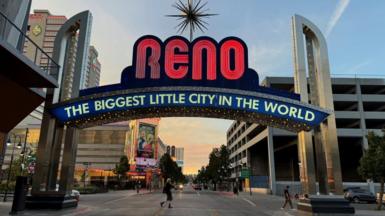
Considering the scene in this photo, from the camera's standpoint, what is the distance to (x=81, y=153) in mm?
112875

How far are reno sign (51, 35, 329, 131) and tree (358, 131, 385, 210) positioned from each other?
845 centimetres

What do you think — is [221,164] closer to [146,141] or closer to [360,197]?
[146,141]

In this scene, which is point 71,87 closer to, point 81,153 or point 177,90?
point 177,90

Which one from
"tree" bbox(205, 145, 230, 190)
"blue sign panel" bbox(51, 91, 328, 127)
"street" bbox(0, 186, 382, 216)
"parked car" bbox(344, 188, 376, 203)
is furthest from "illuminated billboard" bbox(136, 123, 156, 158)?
"blue sign panel" bbox(51, 91, 328, 127)

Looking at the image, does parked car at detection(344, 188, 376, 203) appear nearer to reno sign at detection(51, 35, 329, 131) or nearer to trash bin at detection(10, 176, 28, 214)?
reno sign at detection(51, 35, 329, 131)

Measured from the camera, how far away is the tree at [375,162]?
75.8 ft

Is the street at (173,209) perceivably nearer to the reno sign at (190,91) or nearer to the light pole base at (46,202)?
the light pole base at (46,202)

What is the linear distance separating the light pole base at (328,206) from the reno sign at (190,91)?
3812 millimetres

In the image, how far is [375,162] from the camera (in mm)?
23391

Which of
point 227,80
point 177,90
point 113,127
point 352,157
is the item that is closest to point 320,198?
point 227,80

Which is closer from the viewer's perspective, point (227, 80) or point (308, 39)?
point (227, 80)

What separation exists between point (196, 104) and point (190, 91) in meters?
0.79

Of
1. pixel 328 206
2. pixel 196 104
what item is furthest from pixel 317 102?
pixel 196 104

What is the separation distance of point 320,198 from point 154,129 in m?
91.0
